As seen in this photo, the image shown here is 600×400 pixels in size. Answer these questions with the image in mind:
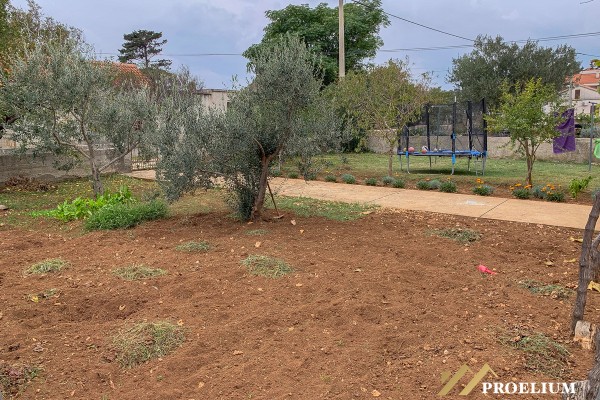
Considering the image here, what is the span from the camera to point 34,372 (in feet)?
10.1

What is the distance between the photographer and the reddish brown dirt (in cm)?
293

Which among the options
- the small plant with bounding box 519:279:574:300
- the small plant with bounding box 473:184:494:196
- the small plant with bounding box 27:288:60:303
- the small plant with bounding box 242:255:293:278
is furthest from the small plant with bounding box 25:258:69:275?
the small plant with bounding box 473:184:494:196

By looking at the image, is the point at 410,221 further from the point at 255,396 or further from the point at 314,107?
the point at 255,396

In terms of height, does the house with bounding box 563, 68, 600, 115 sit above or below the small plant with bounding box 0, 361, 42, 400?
above

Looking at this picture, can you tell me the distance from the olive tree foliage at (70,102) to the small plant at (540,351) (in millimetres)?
5903

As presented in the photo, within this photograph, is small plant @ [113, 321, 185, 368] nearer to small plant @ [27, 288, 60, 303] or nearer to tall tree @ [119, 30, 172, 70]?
small plant @ [27, 288, 60, 303]

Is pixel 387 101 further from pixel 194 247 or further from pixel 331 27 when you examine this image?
pixel 331 27

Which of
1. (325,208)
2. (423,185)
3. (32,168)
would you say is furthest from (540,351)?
(32,168)

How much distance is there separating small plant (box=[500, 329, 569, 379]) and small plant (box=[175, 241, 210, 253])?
354 centimetres

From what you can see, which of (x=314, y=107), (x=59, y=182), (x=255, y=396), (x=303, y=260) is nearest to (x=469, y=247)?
(x=303, y=260)

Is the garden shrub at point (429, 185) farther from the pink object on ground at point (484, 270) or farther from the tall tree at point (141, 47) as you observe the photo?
the tall tree at point (141, 47)

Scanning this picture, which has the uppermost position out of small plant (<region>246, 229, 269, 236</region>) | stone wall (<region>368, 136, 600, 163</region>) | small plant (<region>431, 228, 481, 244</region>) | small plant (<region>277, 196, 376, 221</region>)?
stone wall (<region>368, 136, 600, 163</region>)

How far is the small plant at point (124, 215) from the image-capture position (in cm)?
702

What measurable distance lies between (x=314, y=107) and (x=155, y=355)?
4.11 m
